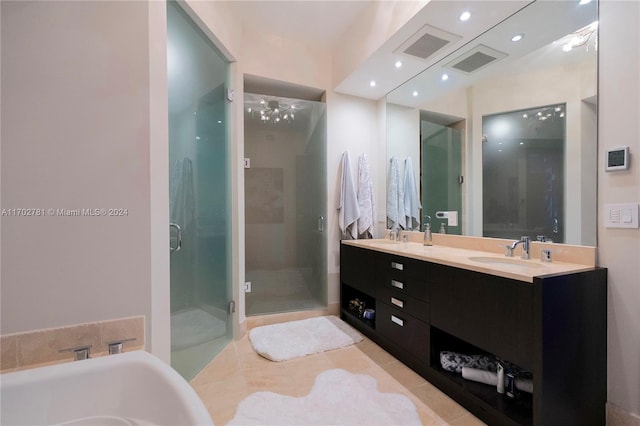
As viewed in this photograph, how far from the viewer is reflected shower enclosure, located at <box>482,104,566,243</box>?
1.61m

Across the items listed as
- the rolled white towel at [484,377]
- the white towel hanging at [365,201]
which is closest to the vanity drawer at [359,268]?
the white towel hanging at [365,201]

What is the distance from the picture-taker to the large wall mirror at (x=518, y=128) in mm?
1465

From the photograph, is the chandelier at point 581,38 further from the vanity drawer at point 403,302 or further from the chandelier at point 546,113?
the vanity drawer at point 403,302

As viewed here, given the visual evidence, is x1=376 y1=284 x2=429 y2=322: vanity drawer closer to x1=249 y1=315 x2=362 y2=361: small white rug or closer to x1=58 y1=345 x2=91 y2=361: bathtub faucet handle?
x1=249 y1=315 x2=362 y2=361: small white rug

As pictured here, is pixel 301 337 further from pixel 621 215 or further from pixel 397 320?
pixel 621 215

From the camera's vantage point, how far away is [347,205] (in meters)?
2.83

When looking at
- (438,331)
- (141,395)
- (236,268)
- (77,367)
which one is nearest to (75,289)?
(77,367)

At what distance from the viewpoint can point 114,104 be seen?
44.5 inches

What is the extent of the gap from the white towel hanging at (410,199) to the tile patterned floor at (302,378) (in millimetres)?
1284

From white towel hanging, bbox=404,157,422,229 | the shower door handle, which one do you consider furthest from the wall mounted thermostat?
the shower door handle

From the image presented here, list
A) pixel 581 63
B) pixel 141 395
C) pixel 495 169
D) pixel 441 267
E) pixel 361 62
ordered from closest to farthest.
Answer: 1. pixel 141 395
2. pixel 581 63
3. pixel 441 267
4. pixel 495 169
5. pixel 361 62

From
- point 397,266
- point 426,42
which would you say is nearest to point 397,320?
point 397,266

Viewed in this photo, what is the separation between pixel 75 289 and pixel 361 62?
8.31 feet

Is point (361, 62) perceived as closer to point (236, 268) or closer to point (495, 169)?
point (495, 169)
